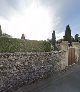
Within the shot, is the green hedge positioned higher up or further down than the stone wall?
higher up

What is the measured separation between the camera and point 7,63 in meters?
12.4

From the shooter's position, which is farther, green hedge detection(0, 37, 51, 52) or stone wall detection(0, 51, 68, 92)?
green hedge detection(0, 37, 51, 52)

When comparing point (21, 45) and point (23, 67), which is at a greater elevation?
point (21, 45)

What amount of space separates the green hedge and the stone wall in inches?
17.6

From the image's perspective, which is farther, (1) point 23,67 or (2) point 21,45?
(2) point 21,45

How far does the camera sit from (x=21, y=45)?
49.6ft

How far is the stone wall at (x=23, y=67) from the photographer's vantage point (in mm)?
12023

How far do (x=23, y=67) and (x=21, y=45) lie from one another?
1673 mm

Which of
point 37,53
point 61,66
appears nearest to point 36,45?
point 37,53

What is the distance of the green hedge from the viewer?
13.1 metres

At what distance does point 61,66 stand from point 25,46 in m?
7.00

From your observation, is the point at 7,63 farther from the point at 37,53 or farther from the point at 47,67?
the point at 47,67

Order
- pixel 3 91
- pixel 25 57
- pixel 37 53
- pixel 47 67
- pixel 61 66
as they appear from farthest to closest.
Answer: pixel 61 66, pixel 47 67, pixel 37 53, pixel 25 57, pixel 3 91

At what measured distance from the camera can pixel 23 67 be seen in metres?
14.1
